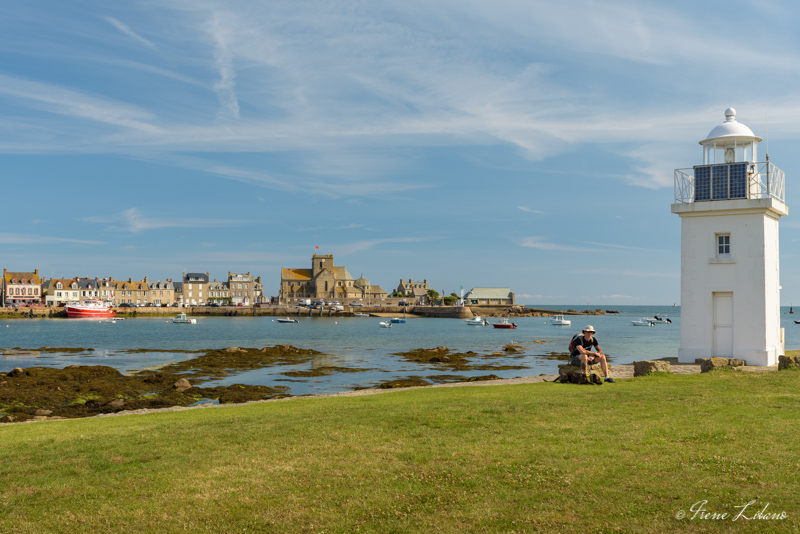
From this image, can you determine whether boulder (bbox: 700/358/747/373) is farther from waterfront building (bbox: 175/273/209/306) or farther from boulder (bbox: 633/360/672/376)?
waterfront building (bbox: 175/273/209/306)

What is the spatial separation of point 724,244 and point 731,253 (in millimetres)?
450

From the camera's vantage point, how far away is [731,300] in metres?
23.7

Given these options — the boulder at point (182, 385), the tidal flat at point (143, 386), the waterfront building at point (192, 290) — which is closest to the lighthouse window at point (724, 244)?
the tidal flat at point (143, 386)

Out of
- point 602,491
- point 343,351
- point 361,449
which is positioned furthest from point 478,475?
point 343,351

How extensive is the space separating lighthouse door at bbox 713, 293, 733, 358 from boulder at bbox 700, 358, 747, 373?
284cm

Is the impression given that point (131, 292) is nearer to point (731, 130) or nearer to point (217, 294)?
point (217, 294)

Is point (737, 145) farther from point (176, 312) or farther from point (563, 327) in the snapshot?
point (176, 312)

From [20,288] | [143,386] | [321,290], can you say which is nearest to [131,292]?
[20,288]

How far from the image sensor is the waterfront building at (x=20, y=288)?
510ft

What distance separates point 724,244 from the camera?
23.8m

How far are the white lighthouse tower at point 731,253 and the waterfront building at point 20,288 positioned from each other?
170 meters

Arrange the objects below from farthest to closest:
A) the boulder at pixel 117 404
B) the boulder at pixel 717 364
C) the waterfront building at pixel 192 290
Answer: the waterfront building at pixel 192 290
the boulder at pixel 117 404
the boulder at pixel 717 364

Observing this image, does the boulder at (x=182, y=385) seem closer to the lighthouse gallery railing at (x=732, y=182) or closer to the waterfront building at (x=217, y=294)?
the lighthouse gallery railing at (x=732, y=182)

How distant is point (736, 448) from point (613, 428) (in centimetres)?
210
